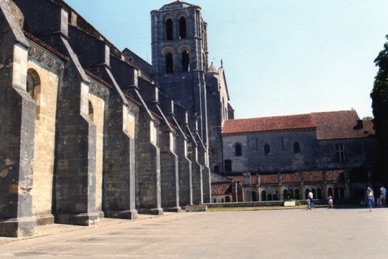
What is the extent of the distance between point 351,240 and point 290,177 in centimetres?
3472

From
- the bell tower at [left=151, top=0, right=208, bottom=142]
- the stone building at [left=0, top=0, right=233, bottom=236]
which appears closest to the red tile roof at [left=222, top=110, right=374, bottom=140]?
the bell tower at [left=151, top=0, right=208, bottom=142]

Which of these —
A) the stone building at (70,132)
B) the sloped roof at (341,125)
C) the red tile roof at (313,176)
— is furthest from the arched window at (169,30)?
the red tile roof at (313,176)

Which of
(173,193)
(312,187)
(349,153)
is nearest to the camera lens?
Result: (173,193)

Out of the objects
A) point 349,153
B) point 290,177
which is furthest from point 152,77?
point 349,153

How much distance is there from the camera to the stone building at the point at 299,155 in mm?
43250

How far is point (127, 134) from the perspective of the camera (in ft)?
73.8

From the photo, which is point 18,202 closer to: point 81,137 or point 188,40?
point 81,137

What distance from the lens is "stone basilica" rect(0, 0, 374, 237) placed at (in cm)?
1362

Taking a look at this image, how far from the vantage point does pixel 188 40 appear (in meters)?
50.3

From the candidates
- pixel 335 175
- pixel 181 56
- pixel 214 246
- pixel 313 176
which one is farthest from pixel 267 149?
pixel 214 246

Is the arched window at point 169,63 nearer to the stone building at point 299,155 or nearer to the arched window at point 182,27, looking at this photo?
the arched window at point 182,27

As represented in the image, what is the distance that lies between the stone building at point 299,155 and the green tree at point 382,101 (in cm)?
662

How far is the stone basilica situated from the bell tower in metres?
0.14

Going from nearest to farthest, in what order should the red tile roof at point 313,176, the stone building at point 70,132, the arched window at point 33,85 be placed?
the stone building at point 70,132, the arched window at point 33,85, the red tile roof at point 313,176
